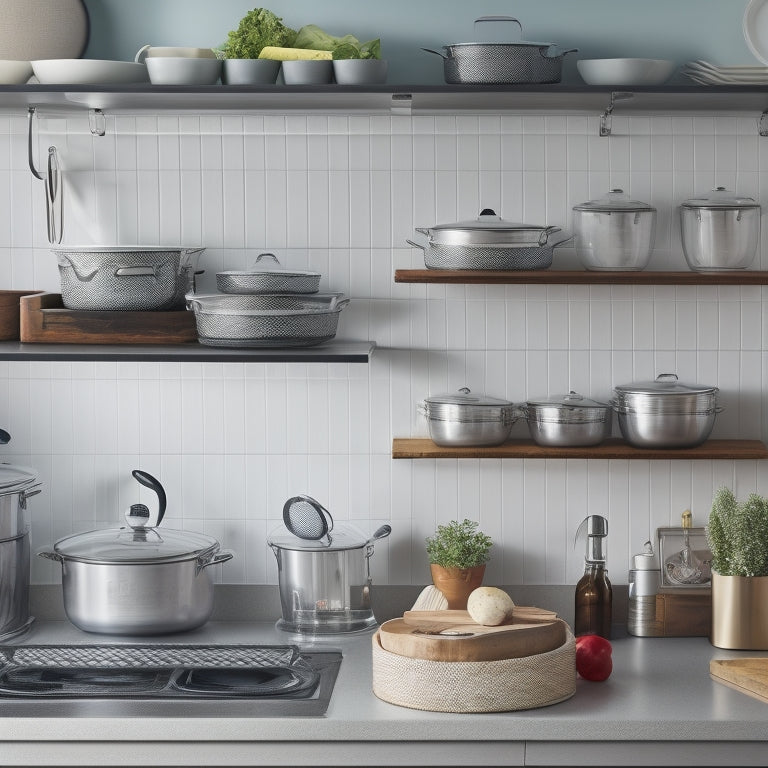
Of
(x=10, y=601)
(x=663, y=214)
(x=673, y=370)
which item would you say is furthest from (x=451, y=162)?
(x=10, y=601)

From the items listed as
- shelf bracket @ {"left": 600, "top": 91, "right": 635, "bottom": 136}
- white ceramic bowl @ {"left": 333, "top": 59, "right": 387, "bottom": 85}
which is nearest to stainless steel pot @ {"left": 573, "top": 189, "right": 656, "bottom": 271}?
Answer: shelf bracket @ {"left": 600, "top": 91, "right": 635, "bottom": 136}

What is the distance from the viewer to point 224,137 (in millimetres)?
2451

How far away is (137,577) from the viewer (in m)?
2.26

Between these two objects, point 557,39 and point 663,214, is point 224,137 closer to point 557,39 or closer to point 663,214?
point 557,39

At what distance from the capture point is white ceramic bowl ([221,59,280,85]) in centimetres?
221

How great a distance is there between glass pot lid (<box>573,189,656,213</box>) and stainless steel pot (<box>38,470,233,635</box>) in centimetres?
103

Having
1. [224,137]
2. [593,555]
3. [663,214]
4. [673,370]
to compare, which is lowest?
[593,555]

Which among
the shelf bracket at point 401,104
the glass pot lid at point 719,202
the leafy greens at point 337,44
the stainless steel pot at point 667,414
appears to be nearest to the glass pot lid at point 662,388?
the stainless steel pot at point 667,414

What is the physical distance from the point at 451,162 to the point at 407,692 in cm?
112

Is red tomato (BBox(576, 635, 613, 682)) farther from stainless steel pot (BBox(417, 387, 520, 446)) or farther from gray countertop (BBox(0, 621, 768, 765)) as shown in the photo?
stainless steel pot (BBox(417, 387, 520, 446))

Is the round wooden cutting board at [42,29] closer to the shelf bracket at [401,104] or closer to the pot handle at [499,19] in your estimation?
the shelf bracket at [401,104]

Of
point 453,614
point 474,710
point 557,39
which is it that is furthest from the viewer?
point 557,39

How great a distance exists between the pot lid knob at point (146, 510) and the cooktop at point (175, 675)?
249 millimetres

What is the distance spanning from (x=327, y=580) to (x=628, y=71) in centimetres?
118
